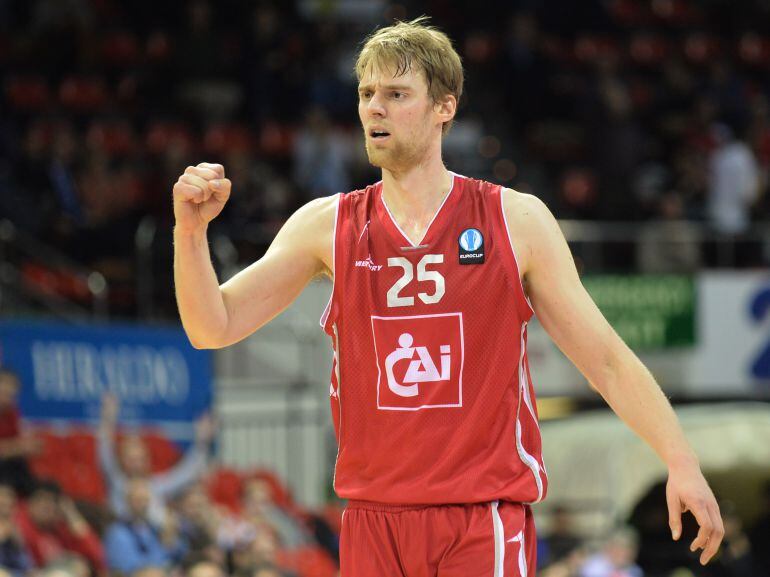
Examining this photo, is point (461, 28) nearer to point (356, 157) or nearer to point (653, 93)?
point (653, 93)

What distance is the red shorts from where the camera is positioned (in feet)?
14.5

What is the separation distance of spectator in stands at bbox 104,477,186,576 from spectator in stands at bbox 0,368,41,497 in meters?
0.88

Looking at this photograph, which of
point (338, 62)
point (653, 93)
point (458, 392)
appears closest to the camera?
point (458, 392)

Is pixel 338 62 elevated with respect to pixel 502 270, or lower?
elevated

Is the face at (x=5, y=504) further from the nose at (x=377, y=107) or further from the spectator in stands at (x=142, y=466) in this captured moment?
the nose at (x=377, y=107)

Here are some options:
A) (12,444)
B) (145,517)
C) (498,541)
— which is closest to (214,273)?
(498,541)

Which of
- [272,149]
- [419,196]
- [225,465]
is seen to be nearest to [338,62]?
[272,149]

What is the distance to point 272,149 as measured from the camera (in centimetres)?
1847

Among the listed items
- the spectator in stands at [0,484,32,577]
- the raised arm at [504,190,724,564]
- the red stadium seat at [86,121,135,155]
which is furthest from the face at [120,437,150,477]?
the raised arm at [504,190,724,564]

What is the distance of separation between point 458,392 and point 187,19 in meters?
15.9

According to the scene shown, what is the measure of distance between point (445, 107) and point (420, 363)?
2.72 ft

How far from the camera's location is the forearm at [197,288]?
4418 mm

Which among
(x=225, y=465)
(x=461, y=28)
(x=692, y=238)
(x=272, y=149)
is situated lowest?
(x=225, y=465)

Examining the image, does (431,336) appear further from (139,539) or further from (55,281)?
(55,281)
